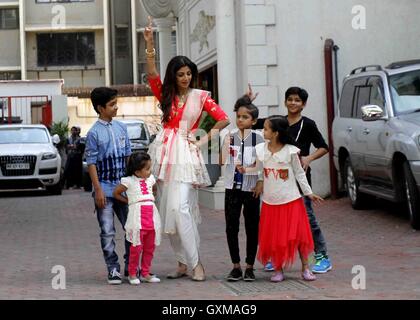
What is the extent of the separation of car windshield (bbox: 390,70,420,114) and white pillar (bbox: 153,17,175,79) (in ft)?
43.2

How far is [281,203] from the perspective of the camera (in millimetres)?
9055

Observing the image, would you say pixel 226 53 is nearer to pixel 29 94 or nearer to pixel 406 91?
pixel 406 91

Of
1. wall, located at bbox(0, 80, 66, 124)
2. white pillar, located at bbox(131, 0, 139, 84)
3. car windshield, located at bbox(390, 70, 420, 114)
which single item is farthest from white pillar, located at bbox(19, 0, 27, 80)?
car windshield, located at bbox(390, 70, 420, 114)

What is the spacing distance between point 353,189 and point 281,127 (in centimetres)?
677

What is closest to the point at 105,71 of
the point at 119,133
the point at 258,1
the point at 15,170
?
the point at 15,170

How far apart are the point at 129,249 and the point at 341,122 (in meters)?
7.35

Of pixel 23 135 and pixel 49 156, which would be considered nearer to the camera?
pixel 49 156

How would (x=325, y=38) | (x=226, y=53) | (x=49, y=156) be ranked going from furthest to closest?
(x=49, y=156), (x=226, y=53), (x=325, y=38)

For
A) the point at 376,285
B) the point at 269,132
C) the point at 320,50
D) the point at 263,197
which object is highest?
the point at 320,50

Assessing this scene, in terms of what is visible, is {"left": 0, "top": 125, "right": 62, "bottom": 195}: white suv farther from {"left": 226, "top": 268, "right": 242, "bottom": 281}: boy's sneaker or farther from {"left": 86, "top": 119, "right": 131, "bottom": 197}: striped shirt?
{"left": 226, "top": 268, "right": 242, "bottom": 281}: boy's sneaker

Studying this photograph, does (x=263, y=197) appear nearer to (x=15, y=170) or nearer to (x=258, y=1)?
(x=258, y=1)

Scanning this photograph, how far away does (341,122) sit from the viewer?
15828mm

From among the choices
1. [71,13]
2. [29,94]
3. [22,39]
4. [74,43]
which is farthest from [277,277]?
[74,43]

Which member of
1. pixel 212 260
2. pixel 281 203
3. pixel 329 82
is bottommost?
pixel 212 260
